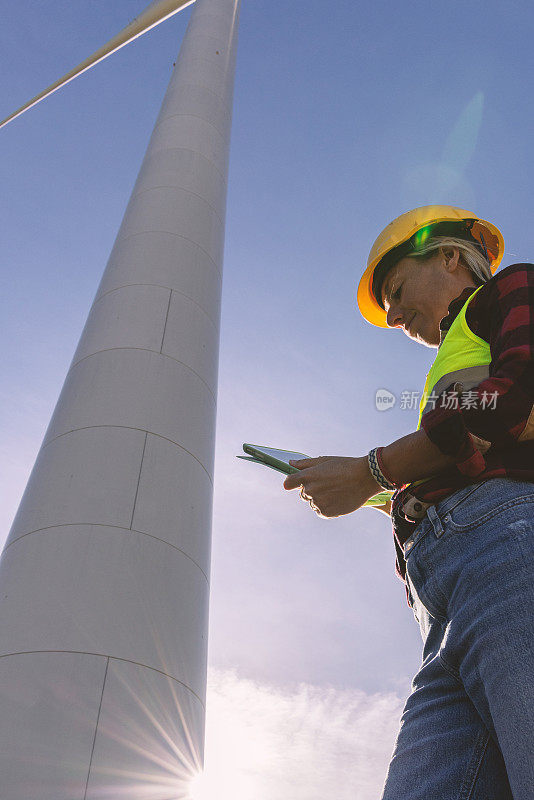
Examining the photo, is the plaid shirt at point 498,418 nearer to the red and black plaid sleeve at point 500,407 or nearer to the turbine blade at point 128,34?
the red and black plaid sleeve at point 500,407

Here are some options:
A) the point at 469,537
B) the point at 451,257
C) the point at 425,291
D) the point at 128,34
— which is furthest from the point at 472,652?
the point at 128,34

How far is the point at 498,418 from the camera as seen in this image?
2.63 metres

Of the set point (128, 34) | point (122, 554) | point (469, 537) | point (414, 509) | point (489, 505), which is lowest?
point (469, 537)

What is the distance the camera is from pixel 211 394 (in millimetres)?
7910

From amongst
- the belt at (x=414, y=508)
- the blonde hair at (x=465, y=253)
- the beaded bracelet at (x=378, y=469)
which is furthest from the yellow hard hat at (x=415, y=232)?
the belt at (x=414, y=508)

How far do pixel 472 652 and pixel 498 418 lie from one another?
93 cm

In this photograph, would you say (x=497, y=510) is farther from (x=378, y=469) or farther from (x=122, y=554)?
(x=122, y=554)

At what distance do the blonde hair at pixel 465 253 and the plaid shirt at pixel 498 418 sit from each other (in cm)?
115

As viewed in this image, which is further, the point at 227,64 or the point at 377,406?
the point at 227,64

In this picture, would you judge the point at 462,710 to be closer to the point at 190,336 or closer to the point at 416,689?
the point at 416,689

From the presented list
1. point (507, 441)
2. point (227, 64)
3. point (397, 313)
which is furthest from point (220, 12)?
point (507, 441)

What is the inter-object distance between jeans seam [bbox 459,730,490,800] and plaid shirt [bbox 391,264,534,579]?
3.00ft

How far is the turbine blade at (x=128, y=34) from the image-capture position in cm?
1878

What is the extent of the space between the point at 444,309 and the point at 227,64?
14167 mm
